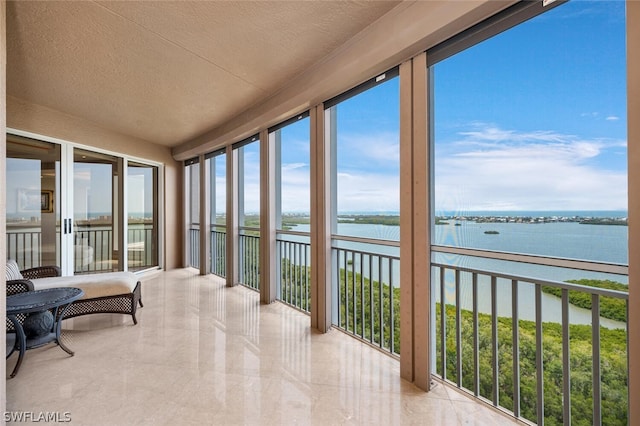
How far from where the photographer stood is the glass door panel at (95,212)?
14.6 ft

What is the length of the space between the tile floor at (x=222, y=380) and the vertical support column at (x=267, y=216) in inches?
27.2

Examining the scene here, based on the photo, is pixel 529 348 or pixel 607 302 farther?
pixel 529 348

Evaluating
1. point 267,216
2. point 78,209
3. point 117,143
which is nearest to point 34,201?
point 78,209

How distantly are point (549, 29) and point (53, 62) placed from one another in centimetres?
392

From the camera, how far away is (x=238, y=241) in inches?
186

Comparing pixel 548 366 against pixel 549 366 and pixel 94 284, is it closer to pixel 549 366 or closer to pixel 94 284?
pixel 549 366

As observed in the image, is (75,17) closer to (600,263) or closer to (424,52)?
(424,52)

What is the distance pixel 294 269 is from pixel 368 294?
48.4 inches

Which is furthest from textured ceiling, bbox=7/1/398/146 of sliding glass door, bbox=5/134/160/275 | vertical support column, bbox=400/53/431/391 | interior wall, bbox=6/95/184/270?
sliding glass door, bbox=5/134/160/275

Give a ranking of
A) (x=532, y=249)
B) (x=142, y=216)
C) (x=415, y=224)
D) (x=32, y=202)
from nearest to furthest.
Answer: (x=532, y=249), (x=415, y=224), (x=32, y=202), (x=142, y=216)

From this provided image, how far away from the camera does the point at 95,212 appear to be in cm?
467

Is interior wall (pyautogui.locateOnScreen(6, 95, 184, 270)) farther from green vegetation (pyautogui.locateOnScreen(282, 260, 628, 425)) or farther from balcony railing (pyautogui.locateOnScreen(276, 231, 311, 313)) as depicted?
green vegetation (pyautogui.locateOnScreen(282, 260, 628, 425))

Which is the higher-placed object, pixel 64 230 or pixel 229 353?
pixel 64 230

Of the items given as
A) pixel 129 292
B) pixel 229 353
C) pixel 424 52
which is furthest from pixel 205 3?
pixel 129 292
